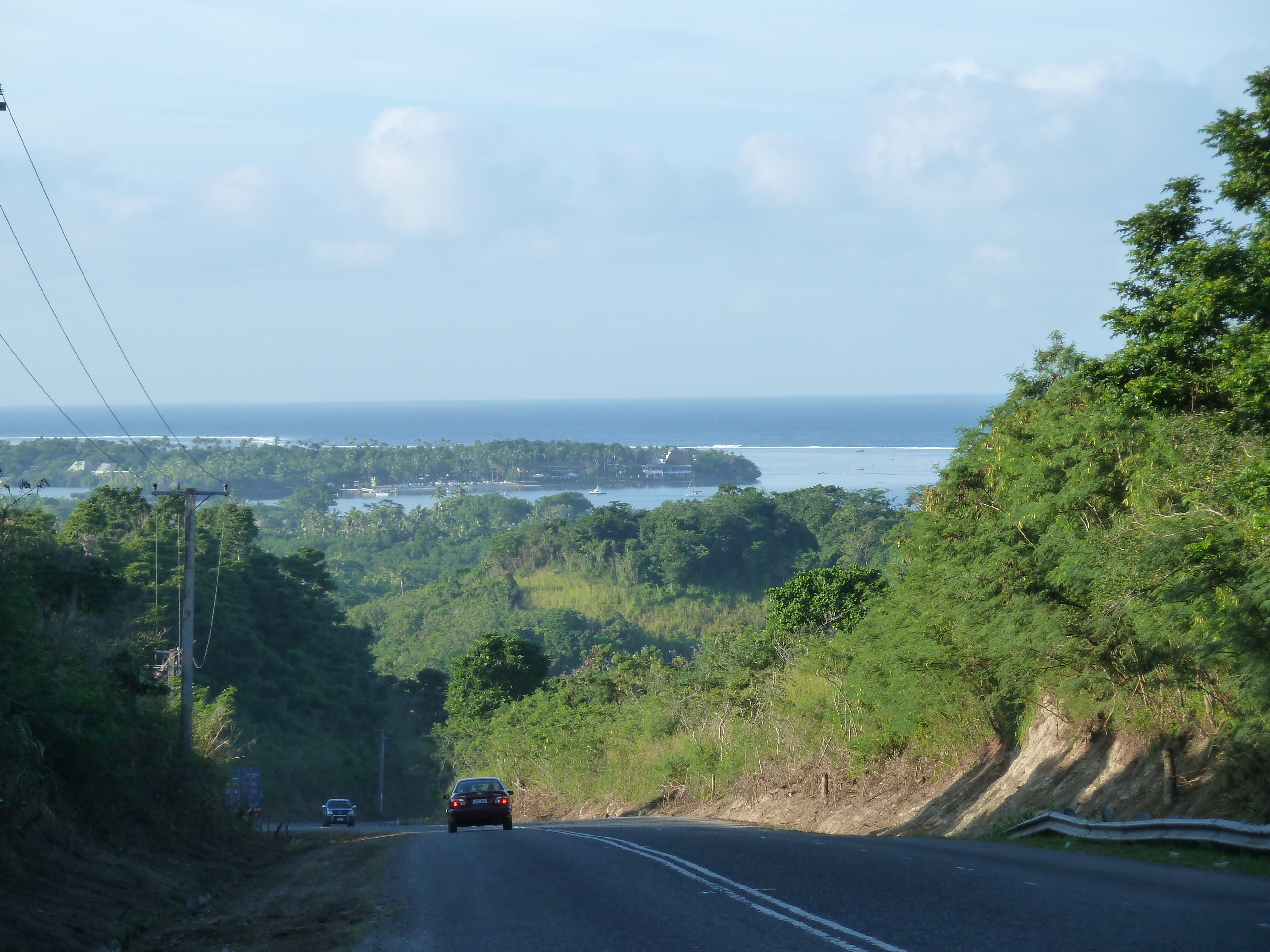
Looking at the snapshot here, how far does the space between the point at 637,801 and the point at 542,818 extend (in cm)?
1044

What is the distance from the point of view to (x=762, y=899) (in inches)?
454

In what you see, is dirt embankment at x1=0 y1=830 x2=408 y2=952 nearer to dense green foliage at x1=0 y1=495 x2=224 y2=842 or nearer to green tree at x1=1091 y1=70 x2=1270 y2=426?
dense green foliage at x1=0 y1=495 x2=224 y2=842

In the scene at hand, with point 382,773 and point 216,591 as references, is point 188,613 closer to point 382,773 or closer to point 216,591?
point 216,591

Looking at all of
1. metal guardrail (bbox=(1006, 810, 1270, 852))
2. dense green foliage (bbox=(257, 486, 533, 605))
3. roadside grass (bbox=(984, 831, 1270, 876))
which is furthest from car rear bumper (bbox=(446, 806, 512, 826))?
dense green foliage (bbox=(257, 486, 533, 605))

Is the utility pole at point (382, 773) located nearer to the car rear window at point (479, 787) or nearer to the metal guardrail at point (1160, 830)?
the car rear window at point (479, 787)

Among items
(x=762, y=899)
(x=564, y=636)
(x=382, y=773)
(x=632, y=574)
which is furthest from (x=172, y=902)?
(x=632, y=574)

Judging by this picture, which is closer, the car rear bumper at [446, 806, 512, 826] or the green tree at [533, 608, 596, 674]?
the car rear bumper at [446, 806, 512, 826]

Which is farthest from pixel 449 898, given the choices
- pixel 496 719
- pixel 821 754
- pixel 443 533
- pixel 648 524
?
pixel 443 533

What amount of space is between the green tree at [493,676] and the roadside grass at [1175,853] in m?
51.8

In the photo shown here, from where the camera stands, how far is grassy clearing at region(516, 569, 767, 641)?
97.2 metres

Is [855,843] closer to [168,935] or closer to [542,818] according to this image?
[168,935]

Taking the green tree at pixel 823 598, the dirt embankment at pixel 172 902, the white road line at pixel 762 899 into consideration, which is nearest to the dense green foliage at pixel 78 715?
the dirt embankment at pixel 172 902

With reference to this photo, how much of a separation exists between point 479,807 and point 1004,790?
464 inches

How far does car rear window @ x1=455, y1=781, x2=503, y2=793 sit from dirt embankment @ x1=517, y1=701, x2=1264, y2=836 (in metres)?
7.90
